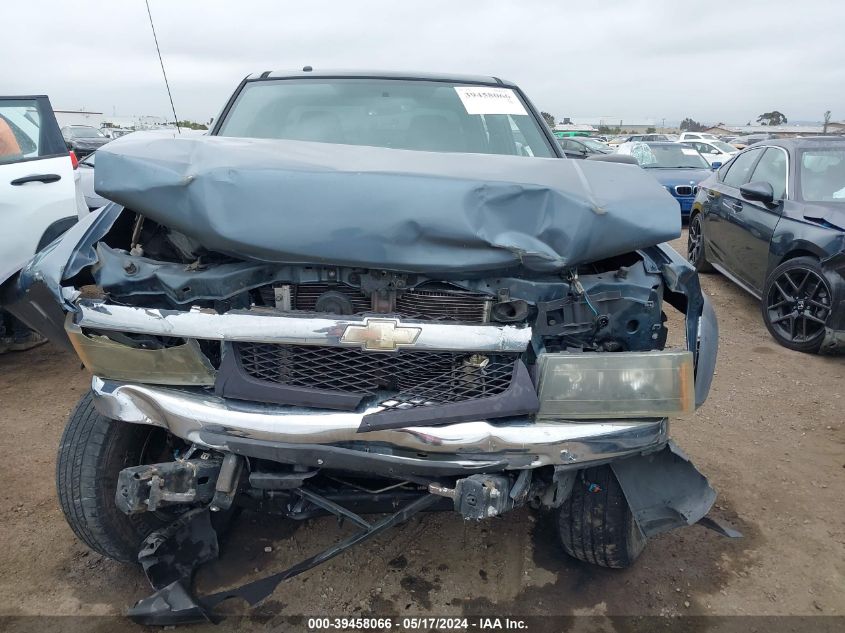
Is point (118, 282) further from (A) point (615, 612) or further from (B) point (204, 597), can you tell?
(A) point (615, 612)

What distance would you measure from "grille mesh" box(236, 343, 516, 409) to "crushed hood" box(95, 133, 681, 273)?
0.29 metres

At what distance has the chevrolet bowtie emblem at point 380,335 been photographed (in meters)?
1.95

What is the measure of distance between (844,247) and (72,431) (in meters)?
4.75

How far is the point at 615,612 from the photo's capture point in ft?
7.73

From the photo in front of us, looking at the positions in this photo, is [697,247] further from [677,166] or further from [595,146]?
[595,146]

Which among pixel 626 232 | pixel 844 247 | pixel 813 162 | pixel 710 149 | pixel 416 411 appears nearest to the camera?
pixel 416 411

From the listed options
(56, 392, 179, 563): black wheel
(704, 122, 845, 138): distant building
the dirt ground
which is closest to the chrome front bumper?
(56, 392, 179, 563): black wheel

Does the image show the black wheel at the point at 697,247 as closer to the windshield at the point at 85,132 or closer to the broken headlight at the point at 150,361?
the broken headlight at the point at 150,361

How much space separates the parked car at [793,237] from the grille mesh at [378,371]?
144 inches

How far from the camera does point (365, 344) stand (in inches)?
76.8

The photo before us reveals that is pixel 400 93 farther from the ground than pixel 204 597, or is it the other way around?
pixel 400 93

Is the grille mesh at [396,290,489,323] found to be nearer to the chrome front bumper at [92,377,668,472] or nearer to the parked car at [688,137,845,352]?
the chrome front bumper at [92,377,668,472]

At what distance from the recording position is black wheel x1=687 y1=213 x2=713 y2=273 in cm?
697

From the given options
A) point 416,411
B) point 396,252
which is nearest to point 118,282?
point 396,252
